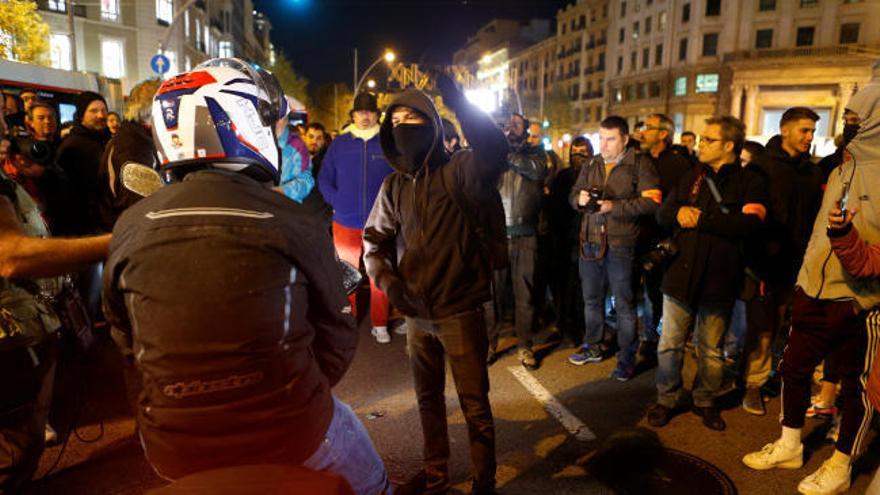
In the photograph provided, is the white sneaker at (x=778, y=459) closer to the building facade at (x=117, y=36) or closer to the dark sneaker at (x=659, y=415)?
the dark sneaker at (x=659, y=415)

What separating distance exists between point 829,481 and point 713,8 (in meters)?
61.8

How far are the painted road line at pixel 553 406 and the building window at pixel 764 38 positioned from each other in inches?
2307

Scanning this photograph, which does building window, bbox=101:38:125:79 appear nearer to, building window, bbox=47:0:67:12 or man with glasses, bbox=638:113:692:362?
building window, bbox=47:0:67:12

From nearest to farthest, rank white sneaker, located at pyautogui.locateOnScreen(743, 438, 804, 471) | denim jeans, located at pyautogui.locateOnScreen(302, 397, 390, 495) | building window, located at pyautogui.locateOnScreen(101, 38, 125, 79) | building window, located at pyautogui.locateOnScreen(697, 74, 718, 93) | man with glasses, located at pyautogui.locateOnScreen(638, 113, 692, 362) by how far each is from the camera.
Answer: denim jeans, located at pyautogui.locateOnScreen(302, 397, 390, 495)
white sneaker, located at pyautogui.locateOnScreen(743, 438, 804, 471)
man with glasses, located at pyautogui.locateOnScreen(638, 113, 692, 362)
building window, located at pyautogui.locateOnScreen(101, 38, 125, 79)
building window, located at pyautogui.locateOnScreen(697, 74, 718, 93)

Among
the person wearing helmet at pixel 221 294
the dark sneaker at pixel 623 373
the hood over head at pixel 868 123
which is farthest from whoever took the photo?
the dark sneaker at pixel 623 373

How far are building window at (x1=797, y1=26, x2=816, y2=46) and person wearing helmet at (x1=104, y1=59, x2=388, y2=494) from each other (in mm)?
61629

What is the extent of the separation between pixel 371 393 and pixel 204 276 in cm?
371

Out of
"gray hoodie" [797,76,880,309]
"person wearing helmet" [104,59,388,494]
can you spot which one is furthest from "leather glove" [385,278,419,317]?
"gray hoodie" [797,76,880,309]


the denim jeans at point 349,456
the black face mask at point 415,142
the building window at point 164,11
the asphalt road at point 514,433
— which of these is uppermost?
the building window at point 164,11

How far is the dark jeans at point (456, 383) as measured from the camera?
11.0 feet

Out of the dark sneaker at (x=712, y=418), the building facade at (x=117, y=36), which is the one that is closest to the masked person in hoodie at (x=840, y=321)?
the dark sneaker at (x=712, y=418)

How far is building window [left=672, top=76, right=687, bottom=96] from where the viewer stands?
5819 cm

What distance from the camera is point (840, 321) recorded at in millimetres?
3646

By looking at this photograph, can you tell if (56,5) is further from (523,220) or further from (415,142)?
(415,142)
